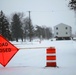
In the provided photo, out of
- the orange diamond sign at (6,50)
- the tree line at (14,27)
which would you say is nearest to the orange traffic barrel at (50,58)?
the orange diamond sign at (6,50)

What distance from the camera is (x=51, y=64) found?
1410 centimetres

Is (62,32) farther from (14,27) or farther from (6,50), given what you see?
(6,50)

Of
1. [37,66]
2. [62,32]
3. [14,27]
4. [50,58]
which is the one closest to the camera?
[50,58]

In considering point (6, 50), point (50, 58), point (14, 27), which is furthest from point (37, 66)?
point (14, 27)

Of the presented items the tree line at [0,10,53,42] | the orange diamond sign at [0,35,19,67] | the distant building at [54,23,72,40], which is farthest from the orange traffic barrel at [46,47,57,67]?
the distant building at [54,23,72,40]

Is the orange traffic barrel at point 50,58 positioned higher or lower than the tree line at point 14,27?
lower

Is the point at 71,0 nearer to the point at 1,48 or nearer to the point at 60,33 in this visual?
the point at 1,48

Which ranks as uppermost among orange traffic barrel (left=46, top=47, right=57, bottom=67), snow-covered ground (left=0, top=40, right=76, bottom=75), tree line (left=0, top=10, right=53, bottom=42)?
tree line (left=0, top=10, right=53, bottom=42)

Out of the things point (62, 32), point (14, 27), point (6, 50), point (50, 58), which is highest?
point (14, 27)

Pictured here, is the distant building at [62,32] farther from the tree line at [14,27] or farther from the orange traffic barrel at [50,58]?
the orange traffic barrel at [50,58]

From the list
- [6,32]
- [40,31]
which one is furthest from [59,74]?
[40,31]

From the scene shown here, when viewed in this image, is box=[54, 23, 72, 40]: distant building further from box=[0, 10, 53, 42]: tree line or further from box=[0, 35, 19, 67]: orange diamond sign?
box=[0, 35, 19, 67]: orange diamond sign

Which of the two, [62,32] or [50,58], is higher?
[62,32]

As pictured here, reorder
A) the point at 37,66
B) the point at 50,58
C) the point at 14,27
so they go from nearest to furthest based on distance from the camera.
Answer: the point at 50,58 → the point at 37,66 → the point at 14,27
